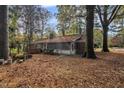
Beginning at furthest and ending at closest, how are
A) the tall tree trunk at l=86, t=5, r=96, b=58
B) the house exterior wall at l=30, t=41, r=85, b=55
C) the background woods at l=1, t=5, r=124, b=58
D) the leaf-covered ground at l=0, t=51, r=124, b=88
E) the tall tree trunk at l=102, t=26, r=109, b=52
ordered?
the house exterior wall at l=30, t=41, r=85, b=55 < the tall tree trunk at l=86, t=5, r=96, b=58 < the tall tree trunk at l=102, t=26, r=109, b=52 < the background woods at l=1, t=5, r=124, b=58 < the leaf-covered ground at l=0, t=51, r=124, b=88

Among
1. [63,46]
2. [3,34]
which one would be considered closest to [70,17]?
[3,34]

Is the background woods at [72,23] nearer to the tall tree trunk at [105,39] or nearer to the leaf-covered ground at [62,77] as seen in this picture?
the tall tree trunk at [105,39]

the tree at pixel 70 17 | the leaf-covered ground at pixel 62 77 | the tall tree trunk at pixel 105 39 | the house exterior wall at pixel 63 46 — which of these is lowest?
the leaf-covered ground at pixel 62 77

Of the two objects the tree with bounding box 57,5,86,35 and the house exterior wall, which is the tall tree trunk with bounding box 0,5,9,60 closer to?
the tree with bounding box 57,5,86,35

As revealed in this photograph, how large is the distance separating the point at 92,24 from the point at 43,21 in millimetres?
1459

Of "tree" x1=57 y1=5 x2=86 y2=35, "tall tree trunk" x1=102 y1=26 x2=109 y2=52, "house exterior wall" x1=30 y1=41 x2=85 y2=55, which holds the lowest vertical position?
"house exterior wall" x1=30 y1=41 x2=85 y2=55

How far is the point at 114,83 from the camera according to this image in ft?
12.6

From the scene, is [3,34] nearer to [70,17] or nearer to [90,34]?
[70,17]

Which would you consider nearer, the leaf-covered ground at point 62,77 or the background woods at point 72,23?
the leaf-covered ground at point 62,77

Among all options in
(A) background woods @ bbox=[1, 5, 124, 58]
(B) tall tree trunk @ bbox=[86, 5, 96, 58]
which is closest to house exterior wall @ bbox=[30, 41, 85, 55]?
(A) background woods @ bbox=[1, 5, 124, 58]

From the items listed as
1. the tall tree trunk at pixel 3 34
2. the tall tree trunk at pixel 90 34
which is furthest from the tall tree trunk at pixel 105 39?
the tall tree trunk at pixel 3 34

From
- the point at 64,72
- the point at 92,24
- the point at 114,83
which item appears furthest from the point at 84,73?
the point at 92,24

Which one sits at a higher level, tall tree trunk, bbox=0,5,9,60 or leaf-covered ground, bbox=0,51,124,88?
tall tree trunk, bbox=0,5,9,60
